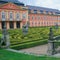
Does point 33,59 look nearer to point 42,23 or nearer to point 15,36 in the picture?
point 15,36

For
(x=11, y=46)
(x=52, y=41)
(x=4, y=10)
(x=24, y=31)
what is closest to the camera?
(x=52, y=41)

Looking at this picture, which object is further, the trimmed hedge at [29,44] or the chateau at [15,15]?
the chateau at [15,15]

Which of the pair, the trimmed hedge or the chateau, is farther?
the chateau

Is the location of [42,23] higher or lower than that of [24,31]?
lower

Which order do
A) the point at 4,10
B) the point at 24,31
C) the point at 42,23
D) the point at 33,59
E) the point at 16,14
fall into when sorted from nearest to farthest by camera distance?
the point at 33,59
the point at 24,31
the point at 4,10
the point at 16,14
the point at 42,23

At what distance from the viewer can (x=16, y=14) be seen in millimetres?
46188

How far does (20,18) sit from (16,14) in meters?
1.49

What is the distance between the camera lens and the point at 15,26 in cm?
4559

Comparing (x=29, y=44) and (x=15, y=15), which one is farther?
(x=15, y=15)

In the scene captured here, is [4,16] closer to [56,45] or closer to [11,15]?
[11,15]

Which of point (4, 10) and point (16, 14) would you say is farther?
point (16, 14)

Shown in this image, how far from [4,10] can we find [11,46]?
27003 mm

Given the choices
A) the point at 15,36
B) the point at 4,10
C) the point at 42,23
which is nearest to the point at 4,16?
the point at 4,10

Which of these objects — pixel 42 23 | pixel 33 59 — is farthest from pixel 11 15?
pixel 33 59
